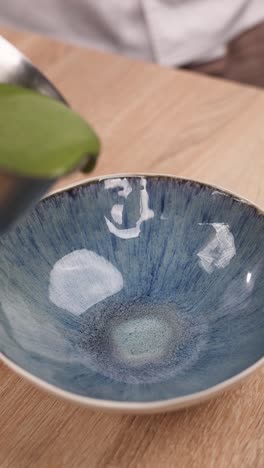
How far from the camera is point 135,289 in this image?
1.85 ft

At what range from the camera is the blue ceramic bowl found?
0.46 metres

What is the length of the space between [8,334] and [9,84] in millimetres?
187

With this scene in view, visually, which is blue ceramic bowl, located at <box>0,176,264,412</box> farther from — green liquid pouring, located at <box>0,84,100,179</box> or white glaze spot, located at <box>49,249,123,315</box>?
green liquid pouring, located at <box>0,84,100,179</box>

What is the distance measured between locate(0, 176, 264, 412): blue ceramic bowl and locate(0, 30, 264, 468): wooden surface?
0.04 m

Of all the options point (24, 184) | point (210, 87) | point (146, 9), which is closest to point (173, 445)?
point (24, 184)

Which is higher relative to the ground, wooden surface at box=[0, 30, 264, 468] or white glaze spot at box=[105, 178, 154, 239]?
white glaze spot at box=[105, 178, 154, 239]

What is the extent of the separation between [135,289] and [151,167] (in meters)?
0.19

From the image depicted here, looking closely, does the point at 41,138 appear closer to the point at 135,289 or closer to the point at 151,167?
the point at 135,289

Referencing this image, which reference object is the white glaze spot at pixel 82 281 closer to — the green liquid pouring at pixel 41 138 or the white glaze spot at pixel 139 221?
the white glaze spot at pixel 139 221

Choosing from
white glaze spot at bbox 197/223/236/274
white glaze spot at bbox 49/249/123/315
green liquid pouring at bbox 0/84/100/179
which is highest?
green liquid pouring at bbox 0/84/100/179

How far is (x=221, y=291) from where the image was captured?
539mm

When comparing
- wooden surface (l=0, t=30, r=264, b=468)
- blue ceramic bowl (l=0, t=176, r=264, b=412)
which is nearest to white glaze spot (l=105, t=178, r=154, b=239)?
blue ceramic bowl (l=0, t=176, r=264, b=412)

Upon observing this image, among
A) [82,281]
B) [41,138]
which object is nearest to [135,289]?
[82,281]

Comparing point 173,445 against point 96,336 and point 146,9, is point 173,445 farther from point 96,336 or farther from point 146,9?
point 146,9
